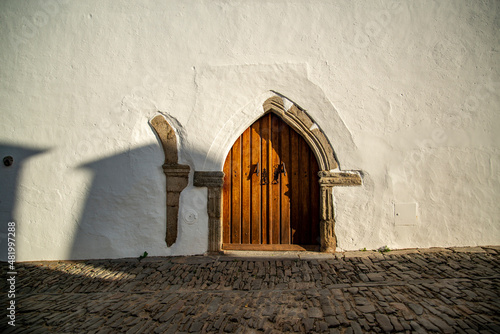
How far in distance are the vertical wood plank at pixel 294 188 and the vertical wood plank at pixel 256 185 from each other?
1.44ft

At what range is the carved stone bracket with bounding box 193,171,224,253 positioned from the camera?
12.0 ft

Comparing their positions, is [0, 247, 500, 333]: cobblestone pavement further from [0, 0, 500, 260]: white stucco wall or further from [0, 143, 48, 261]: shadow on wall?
[0, 143, 48, 261]: shadow on wall

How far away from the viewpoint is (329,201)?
11.9 feet

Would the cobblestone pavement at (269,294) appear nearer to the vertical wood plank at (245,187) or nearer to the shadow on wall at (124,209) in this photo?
the shadow on wall at (124,209)

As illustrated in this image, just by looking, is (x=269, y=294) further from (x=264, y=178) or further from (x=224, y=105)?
(x=224, y=105)

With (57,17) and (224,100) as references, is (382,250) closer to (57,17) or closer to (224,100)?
(224,100)

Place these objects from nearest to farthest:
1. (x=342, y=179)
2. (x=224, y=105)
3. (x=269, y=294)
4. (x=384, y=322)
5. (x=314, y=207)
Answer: (x=384, y=322) → (x=269, y=294) → (x=342, y=179) → (x=224, y=105) → (x=314, y=207)

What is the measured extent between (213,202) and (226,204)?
1.07 feet

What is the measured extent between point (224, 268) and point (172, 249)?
2.60 ft

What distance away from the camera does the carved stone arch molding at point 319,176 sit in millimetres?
3609

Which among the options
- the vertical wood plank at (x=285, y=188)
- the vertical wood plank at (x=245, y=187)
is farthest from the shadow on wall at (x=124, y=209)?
the vertical wood plank at (x=285, y=188)

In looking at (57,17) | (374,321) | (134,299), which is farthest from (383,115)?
(57,17)

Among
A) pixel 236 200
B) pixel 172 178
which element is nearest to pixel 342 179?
pixel 236 200

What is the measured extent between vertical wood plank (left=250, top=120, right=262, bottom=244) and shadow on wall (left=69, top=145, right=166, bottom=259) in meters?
1.19
